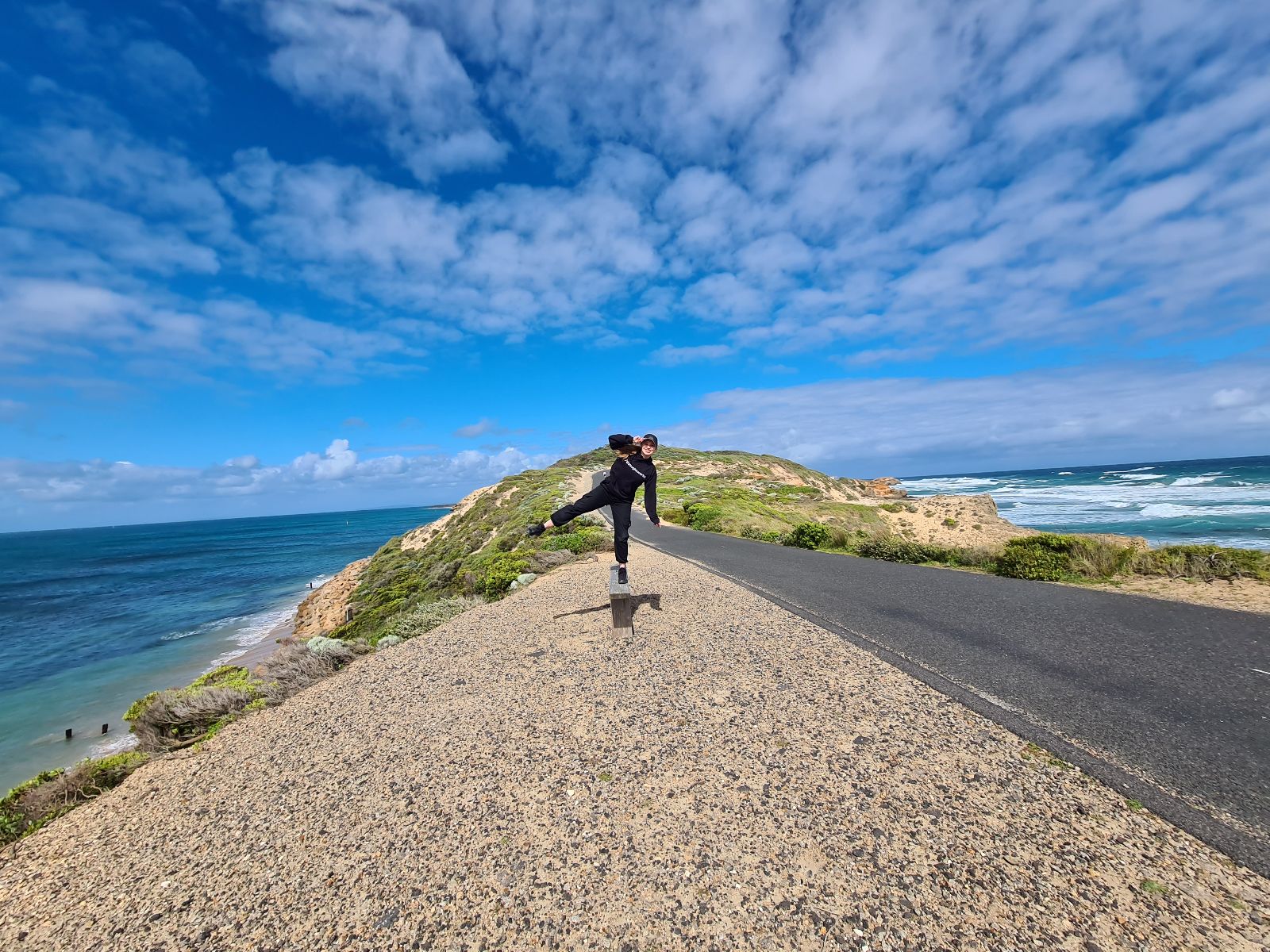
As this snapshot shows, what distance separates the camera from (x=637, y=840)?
2982 millimetres

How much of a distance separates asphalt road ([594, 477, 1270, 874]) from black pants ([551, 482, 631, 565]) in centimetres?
278

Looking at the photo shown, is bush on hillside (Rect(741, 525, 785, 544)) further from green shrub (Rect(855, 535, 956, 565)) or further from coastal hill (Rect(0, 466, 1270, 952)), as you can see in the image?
coastal hill (Rect(0, 466, 1270, 952))

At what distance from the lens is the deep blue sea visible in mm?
12156

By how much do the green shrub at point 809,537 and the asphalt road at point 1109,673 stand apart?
6337mm

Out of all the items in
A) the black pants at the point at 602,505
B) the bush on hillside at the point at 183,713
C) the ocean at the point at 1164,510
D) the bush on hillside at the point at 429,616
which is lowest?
the ocean at the point at 1164,510

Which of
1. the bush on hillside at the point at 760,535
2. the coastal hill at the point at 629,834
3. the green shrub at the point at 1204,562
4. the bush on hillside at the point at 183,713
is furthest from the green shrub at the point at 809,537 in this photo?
the bush on hillside at the point at 183,713

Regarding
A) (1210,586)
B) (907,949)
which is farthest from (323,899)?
(1210,586)

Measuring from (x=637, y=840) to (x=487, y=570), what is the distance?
419 inches

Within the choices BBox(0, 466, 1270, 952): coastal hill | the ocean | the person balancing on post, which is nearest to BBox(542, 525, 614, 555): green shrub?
the person balancing on post

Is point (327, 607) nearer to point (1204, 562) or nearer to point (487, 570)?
point (487, 570)

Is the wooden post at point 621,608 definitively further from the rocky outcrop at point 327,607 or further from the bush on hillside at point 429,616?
the rocky outcrop at point 327,607

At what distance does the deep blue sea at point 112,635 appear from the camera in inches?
479

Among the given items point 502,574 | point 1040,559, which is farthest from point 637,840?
point 1040,559

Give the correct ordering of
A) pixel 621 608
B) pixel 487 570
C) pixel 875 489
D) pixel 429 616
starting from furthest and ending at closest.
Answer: pixel 875 489
pixel 487 570
pixel 429 616
pixel 621 608
